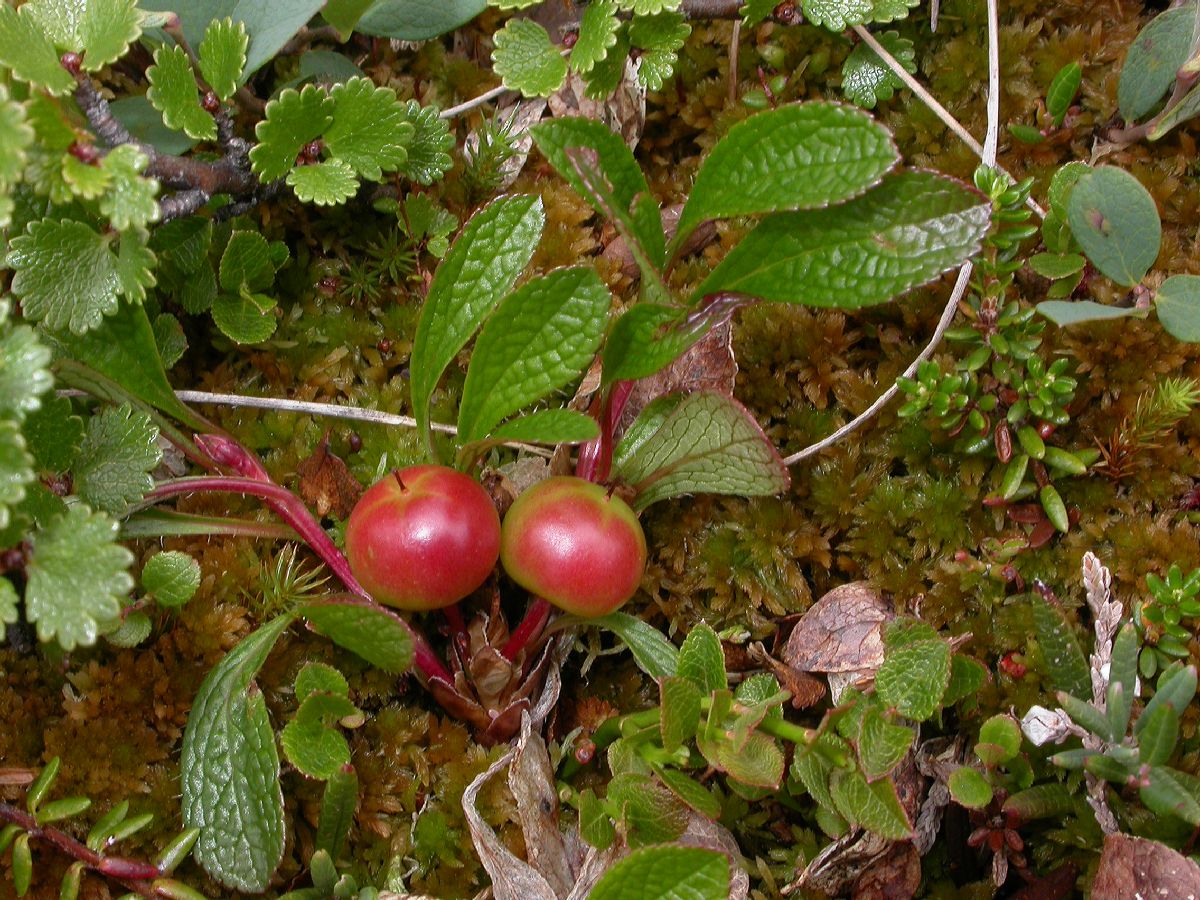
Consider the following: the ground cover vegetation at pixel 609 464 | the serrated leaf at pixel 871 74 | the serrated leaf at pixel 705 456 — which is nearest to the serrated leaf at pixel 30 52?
the ground cover vegetation at pixel 609 464

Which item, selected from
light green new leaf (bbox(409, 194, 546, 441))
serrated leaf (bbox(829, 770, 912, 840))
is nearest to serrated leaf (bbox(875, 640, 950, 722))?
serrated leaf (bbox(829, 770, 912, 840))

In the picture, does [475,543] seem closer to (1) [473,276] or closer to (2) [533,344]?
(2) [533,344]

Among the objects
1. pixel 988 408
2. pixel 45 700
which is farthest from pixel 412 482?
pixel 988 408

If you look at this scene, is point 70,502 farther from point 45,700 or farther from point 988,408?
point 988,408

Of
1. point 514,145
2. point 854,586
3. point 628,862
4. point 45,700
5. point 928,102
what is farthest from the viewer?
point 514,145

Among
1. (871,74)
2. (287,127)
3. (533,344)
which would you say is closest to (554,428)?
(533,344)

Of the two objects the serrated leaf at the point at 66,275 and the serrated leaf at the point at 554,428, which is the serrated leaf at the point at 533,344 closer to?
the serrated leaf at the point at 554,428
